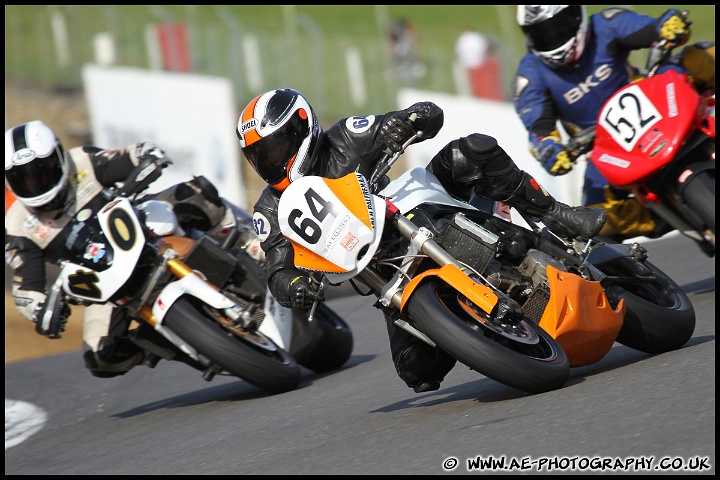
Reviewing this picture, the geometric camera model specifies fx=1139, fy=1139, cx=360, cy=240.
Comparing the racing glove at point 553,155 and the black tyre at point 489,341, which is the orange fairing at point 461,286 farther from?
the racing glove at point 553,155

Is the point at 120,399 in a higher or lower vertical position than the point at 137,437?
lower

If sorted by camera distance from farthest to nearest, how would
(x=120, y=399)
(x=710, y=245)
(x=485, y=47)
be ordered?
(x=485, y=47)
(x=120, y=399)
(x=710, y=245)

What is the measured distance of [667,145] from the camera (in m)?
6.02

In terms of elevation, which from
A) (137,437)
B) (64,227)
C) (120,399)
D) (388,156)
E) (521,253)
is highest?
(388,156)

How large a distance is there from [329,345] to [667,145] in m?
2.65

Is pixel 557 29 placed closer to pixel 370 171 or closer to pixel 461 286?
pixel 370 171

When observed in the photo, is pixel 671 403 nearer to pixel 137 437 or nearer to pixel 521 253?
pixel 521 253

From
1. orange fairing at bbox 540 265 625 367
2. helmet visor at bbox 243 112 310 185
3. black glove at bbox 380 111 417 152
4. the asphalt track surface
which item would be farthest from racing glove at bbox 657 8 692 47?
helmet visor at bbox 243 112 310 185

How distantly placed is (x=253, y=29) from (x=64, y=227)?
34.5ft

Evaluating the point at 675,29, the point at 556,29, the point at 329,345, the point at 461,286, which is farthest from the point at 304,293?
the point at 675,29

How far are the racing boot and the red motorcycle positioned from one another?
87 cm

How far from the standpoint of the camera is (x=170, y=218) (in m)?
7.25

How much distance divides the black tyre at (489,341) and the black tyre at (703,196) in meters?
1.58

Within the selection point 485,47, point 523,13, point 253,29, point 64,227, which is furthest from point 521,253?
point 253,29
